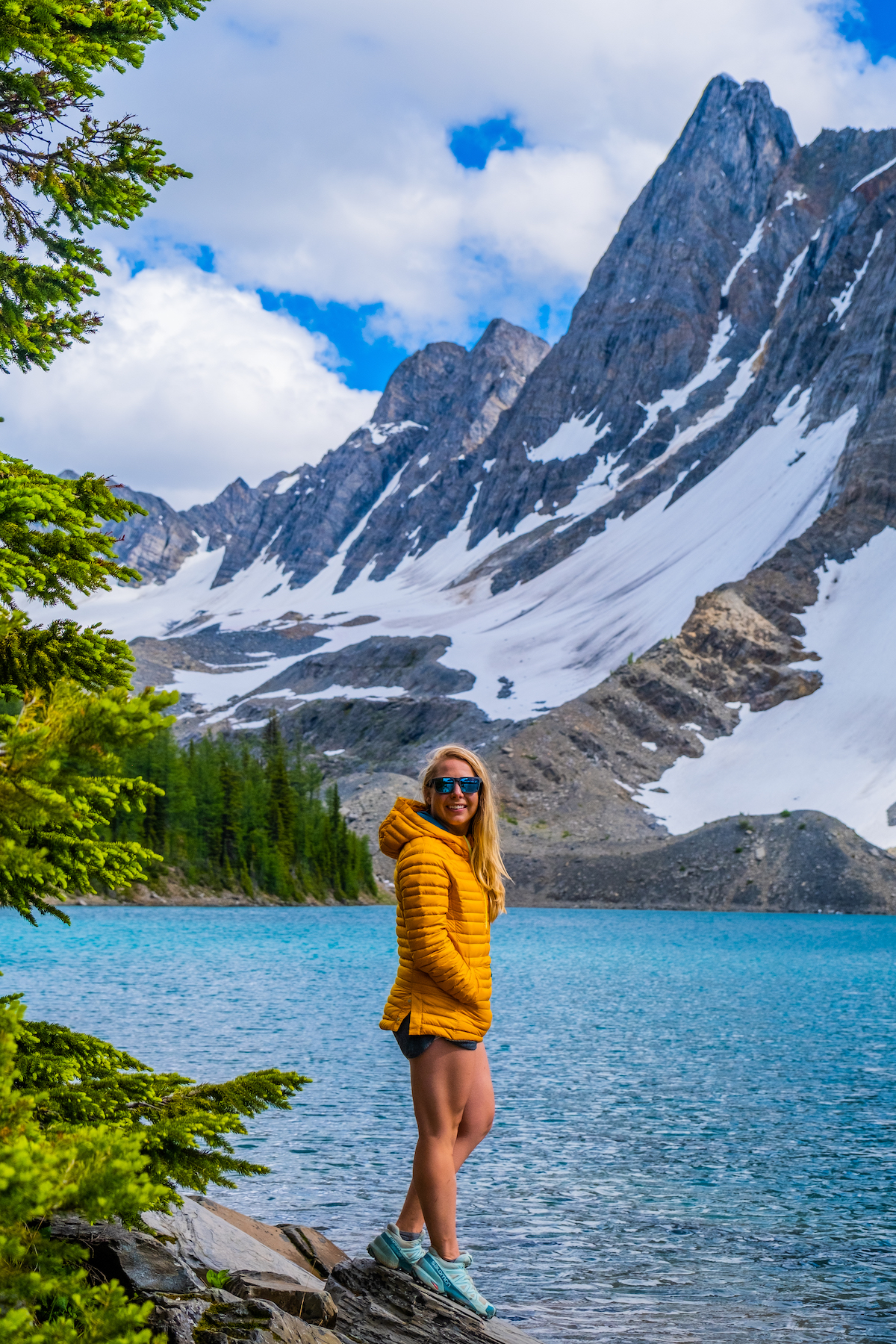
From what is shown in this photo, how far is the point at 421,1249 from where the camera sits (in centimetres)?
700

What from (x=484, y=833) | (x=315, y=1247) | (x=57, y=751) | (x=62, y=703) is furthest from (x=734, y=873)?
(x=57, y=751)

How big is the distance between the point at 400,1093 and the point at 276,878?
3477 inches

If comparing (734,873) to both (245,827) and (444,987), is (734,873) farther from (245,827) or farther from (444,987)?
(444,987)

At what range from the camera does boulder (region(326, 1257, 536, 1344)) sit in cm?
662

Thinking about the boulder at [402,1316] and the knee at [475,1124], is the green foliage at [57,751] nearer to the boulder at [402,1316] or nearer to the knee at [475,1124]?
the knee at [475,1124]

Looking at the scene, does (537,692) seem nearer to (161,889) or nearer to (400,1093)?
(161,889)

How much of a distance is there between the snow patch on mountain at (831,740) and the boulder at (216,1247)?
369 feet

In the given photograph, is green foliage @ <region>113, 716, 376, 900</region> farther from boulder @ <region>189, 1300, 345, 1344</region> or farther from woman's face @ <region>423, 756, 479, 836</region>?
boulder @ <region>189, 1300, 345, 1344</region>

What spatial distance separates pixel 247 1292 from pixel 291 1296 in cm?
33

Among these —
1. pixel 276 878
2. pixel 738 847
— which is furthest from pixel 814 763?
pixel 276 878

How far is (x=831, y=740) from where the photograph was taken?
13700 centimetres

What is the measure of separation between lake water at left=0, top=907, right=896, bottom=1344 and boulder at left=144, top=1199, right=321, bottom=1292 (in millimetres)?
2284

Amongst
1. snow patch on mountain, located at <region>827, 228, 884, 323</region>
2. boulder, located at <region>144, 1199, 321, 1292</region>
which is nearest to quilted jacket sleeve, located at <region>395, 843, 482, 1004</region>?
boulder, located at <region>144, 1199, 321, 1292</region>

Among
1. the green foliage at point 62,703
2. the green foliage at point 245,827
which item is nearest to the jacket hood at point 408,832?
the green foliage at point 62,703
